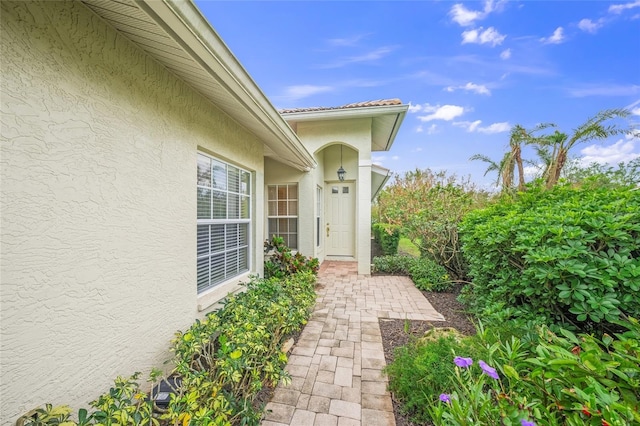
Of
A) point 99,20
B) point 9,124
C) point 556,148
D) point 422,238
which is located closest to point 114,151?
point 9,124

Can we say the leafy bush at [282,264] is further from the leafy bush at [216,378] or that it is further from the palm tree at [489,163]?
the palm tree at [489,163]

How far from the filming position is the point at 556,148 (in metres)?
7.86

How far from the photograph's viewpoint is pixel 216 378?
2.31 m

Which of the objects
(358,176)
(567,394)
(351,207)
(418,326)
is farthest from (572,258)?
(351,207)

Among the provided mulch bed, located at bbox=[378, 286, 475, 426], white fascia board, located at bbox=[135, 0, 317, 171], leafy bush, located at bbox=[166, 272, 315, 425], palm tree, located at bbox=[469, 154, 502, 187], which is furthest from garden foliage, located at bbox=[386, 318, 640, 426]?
palm tree, located at bbox=[469, 154, 502, 187]

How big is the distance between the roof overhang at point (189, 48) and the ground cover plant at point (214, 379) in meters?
2.60

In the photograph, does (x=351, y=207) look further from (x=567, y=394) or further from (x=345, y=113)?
(x=567, y=394)

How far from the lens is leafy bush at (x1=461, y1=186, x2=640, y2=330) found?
2.30 m

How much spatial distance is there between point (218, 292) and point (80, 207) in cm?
234

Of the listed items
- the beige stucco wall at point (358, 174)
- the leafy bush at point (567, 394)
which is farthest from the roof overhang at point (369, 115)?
the leafy bush at point (567, 394)

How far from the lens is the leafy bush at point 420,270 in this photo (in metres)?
6.42

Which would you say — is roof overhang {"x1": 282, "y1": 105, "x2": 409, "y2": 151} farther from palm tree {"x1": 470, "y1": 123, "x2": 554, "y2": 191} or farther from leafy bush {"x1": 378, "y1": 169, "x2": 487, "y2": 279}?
palm tree {"x1": 470, "y1": 123, "x2": 554, "y2": 191}

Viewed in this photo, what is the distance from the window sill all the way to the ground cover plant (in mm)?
173

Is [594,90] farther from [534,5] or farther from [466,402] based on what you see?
[466,402]
